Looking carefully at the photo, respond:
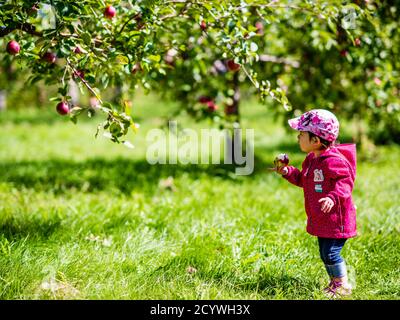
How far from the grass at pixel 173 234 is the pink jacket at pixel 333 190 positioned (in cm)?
35

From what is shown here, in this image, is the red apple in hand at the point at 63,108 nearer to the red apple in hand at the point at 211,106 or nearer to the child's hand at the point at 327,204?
the child's hand at the point at 327,204

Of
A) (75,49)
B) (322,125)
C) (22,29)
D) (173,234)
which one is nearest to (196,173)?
(173,234)

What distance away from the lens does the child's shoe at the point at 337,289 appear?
2.46 metres

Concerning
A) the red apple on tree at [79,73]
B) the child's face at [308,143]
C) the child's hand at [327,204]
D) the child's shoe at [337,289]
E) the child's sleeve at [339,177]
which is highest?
the red apple on tree at [79,73]

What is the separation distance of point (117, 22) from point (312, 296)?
208 centimetres

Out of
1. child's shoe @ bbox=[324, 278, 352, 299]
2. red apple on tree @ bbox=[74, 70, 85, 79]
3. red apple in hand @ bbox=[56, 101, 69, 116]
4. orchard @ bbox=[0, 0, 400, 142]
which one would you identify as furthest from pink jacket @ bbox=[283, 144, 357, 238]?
red apple in hand @ bbox=[56, 101, 69, 116]

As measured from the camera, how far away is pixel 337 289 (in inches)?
97.9

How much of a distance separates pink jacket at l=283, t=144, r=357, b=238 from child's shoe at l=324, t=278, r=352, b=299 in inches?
10.5

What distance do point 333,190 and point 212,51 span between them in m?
2.70

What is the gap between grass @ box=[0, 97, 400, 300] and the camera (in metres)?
2.52

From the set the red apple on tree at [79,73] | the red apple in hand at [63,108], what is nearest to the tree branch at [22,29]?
the red apple on tree at [79,73]

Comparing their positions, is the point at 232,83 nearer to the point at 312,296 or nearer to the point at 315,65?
the point at 315,65

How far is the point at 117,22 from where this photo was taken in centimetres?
306
